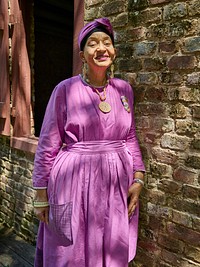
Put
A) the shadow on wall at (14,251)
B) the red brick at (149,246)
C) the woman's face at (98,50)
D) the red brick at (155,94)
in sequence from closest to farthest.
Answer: the woman's face at (98,50) → the red brick at (155,94) → the red brick at (149,246) → the shadow on wall at (14,251)

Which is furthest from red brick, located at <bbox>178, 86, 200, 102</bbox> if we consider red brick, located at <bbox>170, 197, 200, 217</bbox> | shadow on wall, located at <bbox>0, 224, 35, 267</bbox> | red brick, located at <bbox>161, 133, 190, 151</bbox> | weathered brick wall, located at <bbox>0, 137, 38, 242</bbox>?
shadow on wall, located at <bbox>0, 224, 35, 267</bbox>

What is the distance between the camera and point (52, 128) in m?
1.99

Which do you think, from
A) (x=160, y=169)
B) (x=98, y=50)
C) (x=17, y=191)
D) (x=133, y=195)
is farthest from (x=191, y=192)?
(x=17, y=191)

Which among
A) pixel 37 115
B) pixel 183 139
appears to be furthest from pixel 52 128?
pixel 37 115

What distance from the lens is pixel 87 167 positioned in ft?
6.55

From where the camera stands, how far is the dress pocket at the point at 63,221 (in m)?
1.99

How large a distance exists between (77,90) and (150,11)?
827 mm

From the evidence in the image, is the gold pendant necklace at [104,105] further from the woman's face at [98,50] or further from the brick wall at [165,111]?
the brick wall at [165,111]

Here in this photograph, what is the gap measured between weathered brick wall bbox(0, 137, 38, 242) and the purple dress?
1529 millimetres

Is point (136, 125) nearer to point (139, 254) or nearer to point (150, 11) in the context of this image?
point (150, 11)

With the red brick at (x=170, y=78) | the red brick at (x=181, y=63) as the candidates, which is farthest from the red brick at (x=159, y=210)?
the red brick at (x=181, y=63)

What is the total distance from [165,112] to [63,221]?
1031 millimetres

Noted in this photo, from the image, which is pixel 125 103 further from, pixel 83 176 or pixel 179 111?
pixel 83 176

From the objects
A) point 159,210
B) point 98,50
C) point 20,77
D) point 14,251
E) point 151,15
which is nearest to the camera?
point 98,50
